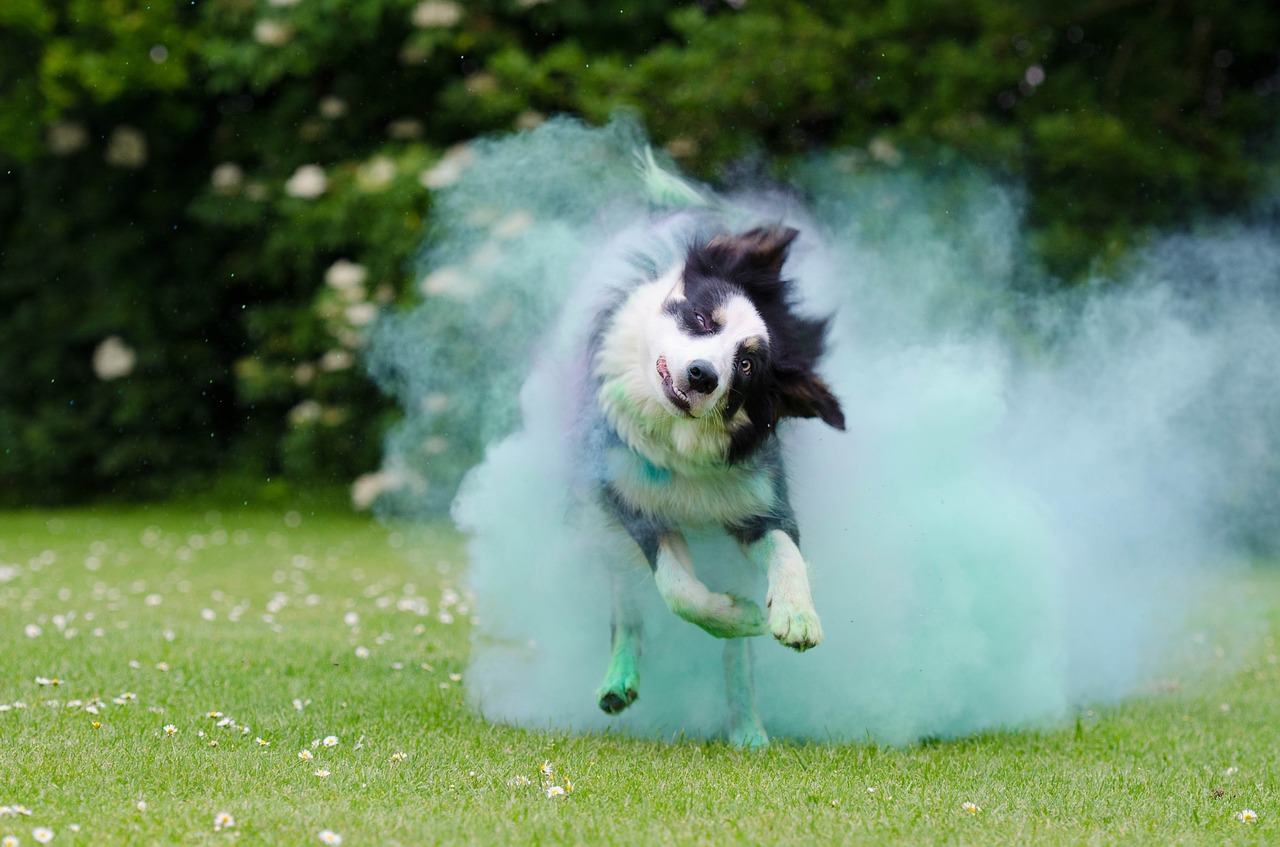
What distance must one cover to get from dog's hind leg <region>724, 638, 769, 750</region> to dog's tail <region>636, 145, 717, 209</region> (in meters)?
1.42

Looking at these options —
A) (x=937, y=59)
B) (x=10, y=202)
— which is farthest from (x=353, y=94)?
(x=937, y=59)

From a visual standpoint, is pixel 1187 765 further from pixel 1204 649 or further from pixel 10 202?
pixel 10 202

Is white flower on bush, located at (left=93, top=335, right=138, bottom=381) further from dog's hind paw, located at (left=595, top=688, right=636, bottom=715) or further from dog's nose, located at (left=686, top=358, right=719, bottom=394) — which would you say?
dog's nose, located at (left=686, top=358, right=719, bottom=394)

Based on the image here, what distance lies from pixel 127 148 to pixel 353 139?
89.5 inches

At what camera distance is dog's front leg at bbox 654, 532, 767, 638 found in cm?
384

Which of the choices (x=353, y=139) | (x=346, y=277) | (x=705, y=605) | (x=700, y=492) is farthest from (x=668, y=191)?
(x=353, y=139)

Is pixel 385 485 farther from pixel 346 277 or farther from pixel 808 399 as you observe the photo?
pixel 808 399

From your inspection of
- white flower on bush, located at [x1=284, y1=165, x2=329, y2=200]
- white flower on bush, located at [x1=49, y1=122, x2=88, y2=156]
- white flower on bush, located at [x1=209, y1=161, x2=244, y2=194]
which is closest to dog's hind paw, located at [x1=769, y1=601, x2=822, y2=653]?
white flower on bush, located at [x1=284, y1=165, x2=329, y2=200]

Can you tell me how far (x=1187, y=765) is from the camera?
4.10 metres

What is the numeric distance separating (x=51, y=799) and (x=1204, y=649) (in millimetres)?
4907

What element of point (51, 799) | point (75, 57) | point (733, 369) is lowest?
point (51, 799)

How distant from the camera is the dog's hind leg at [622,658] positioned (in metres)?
4.04

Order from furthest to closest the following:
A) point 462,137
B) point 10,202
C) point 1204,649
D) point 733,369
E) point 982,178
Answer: point 10,202, point 462,137, point 982,178, point 1204,649, point 733,369

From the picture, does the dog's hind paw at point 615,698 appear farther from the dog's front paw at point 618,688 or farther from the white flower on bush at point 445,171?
the white flower on bush at point 445,171
